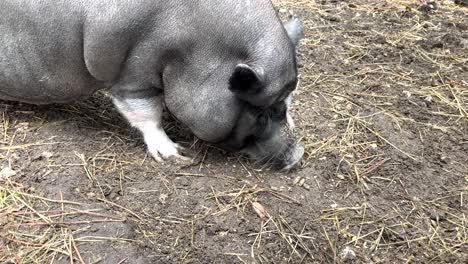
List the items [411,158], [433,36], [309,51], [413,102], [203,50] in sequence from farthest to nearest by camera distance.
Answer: [433,36] < [309,51] < [413,102] < [411,158] < [203,50]

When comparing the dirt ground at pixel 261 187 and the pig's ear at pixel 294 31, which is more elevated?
the pig's ear at pixel 294 31

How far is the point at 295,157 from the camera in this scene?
4.07 meters

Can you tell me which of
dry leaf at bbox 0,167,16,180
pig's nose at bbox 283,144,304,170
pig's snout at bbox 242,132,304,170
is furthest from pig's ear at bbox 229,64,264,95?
Result: dry leaf at bbox 0,167,16,180

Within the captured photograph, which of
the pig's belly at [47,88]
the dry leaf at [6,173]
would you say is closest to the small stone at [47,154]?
the dry leaf at [6,173]

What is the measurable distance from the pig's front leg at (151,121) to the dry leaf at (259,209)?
62 centimetres

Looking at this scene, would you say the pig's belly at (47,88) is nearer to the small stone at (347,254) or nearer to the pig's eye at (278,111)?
the pig's eye at (278,111)

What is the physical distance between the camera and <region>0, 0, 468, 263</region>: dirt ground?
346cm

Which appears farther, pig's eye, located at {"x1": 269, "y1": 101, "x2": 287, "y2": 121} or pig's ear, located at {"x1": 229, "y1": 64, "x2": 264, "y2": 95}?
pig's eye, located at {"x1": 269, "y1": 101, "x2": 287, "y2": 121}

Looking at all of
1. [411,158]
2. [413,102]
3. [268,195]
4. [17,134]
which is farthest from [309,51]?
[17,134]

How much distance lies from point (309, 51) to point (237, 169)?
5.93ft

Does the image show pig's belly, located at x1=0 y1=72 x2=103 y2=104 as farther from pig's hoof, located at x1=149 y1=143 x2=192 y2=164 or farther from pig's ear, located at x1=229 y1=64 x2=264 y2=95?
pig's ear, located at x1=229 y1=64 x2=264 y2=95

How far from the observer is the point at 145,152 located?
163 inches

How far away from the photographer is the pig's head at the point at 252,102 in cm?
361

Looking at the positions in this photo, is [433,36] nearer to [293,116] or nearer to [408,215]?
[293,116]
